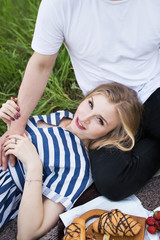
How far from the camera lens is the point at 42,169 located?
1398 mm

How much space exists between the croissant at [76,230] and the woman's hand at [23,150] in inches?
12.6

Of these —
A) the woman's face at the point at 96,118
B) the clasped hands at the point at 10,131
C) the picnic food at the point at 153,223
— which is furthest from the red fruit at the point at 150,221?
the clasped hands at the point at 10,131

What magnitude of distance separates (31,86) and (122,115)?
493mm

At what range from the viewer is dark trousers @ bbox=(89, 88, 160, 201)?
142 cm

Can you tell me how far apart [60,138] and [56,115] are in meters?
0.21

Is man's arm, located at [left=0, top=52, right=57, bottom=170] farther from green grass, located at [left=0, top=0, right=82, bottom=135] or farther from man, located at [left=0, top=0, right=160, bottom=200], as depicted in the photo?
green grass, located at [left=0, top=0, right=82, bottom=135]

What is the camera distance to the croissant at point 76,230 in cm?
122

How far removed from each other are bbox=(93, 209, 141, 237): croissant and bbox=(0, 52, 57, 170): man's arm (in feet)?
1.78

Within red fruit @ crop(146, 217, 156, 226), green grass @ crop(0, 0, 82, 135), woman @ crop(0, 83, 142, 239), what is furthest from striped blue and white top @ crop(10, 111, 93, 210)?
green grass @ crop(0, 0, 82, 135)

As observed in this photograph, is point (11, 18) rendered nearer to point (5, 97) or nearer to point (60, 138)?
point (5, 97)

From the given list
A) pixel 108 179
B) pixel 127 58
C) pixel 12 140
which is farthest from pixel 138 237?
pixel 127 58

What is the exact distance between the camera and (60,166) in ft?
4.59

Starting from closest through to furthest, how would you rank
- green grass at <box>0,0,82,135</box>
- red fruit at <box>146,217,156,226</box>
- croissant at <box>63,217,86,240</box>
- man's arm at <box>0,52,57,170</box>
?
croissant at <box>63,217,86,240</box> → red fruit at <box>146,217,156,226</box> → man's arm at <box>0,52,57,170</box> → green grass at <box>0,0,82,135</box>

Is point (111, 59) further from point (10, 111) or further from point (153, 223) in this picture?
point (153, 223)
